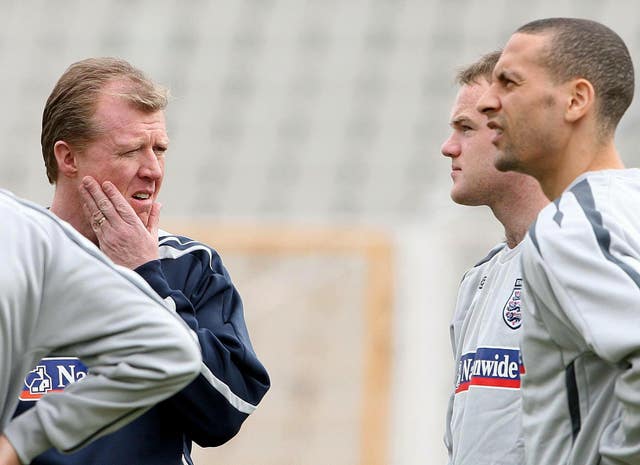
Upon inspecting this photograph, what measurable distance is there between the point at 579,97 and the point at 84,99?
4.09ft

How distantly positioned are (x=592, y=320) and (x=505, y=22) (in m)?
11.9

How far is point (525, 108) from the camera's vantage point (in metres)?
2.53

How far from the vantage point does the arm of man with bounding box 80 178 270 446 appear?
2.73 metres

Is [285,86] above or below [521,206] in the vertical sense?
above

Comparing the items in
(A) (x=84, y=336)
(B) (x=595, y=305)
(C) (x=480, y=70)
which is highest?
(C) (x=480, y=70)

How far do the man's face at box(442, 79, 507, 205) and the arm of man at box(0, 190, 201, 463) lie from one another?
49.5 inches

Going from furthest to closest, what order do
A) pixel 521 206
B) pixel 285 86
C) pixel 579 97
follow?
pixel 285 86
pixel 521 206
pixel 579 97

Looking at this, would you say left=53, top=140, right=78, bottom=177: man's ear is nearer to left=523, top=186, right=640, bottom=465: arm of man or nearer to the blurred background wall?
left=523, top=186, right=640, bottom=465: arm of man

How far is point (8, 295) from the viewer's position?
2.07 m

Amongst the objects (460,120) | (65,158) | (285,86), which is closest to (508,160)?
(460,120)

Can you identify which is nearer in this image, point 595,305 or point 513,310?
point 595,305

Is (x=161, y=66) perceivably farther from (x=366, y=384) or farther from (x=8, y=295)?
(x=8, y=295)

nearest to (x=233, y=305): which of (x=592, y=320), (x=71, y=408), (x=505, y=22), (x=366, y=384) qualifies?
(x=71, y=408)

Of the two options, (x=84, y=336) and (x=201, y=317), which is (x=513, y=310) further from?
(x=84, y=336)
